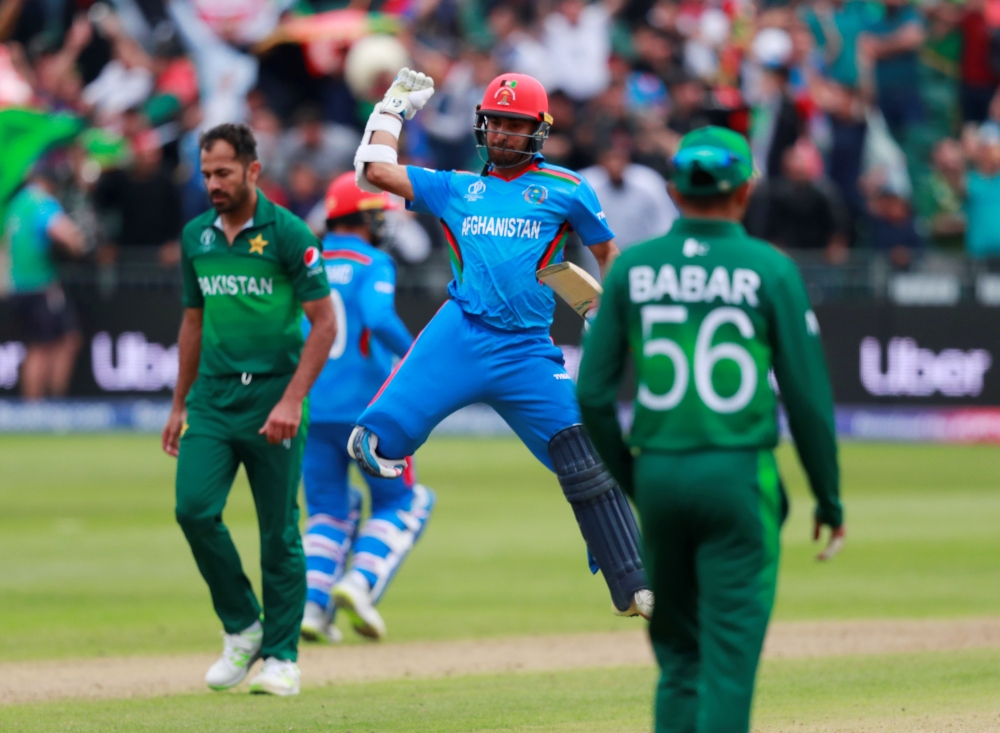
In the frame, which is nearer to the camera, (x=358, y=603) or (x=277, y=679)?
(x=277, y=679)

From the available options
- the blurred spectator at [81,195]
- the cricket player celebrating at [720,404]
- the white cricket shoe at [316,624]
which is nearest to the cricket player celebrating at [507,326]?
the cricket player celebrating at [720,404]

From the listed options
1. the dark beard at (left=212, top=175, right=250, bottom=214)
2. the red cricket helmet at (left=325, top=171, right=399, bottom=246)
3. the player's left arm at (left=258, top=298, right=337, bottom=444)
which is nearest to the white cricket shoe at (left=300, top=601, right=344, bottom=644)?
the red cricket helmet at (left=325, top=171, right=399, bottom=246)

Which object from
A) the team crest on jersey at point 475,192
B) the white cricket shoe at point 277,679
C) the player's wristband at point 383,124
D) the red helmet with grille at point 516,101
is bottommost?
the white cricket shoe at point 277,679

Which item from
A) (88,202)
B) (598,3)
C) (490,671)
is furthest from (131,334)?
(490,671)

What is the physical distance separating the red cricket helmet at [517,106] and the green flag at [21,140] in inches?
613

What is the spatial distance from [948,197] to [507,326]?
16.1m

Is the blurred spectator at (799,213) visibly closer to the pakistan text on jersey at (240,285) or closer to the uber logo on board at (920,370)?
the uber logo on board at (920,370)

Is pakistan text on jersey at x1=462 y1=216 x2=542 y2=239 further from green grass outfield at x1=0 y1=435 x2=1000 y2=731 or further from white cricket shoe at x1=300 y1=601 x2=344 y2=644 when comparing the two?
white cricket shoe at x1=300 y1=601 x2=344 y2=644

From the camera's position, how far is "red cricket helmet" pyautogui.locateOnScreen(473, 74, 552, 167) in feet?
26.3

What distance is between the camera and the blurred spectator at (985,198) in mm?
21156

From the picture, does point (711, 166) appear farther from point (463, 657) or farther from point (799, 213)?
Result: point (799, 213)

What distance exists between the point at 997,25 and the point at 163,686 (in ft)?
58.1

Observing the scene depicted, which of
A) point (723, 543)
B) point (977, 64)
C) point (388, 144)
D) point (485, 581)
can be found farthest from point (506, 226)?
point (977, 64)

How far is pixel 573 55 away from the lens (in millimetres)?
23312
